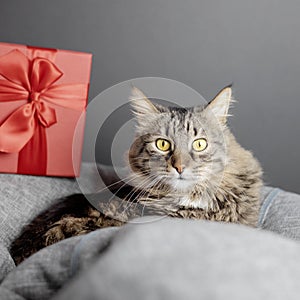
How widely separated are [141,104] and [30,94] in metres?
0.45

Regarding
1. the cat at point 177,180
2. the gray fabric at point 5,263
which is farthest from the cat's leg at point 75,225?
the gray fabric at point 5,263

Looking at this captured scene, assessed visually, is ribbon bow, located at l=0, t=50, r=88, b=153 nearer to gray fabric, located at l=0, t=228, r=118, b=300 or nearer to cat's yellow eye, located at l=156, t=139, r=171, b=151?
cat's yellow eye, located at l=156, t=139, r=171, b=151

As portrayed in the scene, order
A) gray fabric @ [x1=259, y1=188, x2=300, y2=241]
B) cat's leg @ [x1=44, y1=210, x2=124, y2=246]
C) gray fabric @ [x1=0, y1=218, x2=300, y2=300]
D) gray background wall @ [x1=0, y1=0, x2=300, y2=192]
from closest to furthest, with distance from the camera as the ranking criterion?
1. gray fabric @ [x1=0, y1=218, x2=300, y2=300]
2. cat's leg @ [x1=44, y1=210, x2=124, y2=246]
3. gray fabric @ [x1=259, y1=188, x2=300, y2=241]
4. gray background wall @ [x1=0, y1=0, x2=300, y2=192]

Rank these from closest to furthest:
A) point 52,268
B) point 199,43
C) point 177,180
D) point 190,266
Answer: point 190,266, point 52,268, point 177,180, point 199,43

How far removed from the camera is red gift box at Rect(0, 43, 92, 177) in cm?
178

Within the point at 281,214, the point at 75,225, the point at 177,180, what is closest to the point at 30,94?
the point at 75,225

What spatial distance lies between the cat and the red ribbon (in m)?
0.33

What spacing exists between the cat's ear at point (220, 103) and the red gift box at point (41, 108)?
513mm

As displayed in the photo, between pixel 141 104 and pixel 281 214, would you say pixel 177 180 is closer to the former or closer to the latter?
pixel 141 104

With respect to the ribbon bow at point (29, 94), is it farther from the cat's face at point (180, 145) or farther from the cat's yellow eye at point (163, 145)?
the cat's yellow eye at point (163, 145)

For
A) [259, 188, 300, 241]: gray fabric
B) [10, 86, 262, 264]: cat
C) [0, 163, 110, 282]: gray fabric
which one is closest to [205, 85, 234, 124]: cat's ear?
[10, 86, 262, 264]: cat

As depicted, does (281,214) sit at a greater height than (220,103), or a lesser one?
lesser

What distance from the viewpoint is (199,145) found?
58.0 inches

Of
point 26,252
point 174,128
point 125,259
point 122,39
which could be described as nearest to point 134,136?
point 174,128
